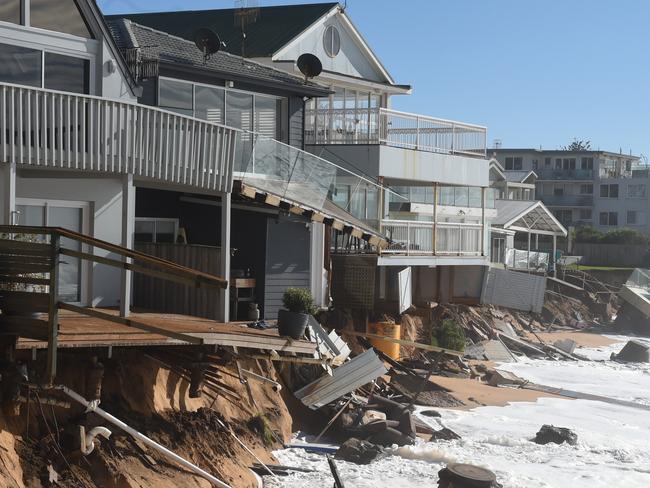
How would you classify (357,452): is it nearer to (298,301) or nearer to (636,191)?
(298,301)

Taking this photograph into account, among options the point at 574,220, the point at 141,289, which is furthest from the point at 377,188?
the point at 574,220

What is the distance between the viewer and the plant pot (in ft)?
63.0

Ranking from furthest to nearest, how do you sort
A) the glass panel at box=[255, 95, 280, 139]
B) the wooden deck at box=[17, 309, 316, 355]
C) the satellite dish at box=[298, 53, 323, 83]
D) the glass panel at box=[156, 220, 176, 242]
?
the satellite dish at box=[298, 53, 323, 83] < the glass panel at box=[255, 95, 280, 139] < the glass panel at box=[156, 220, 176, 242] < the wooden deck at box=[17, 309, 316, 355]

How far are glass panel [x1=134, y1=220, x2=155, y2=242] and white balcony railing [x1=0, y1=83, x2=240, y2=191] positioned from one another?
416 centimetres

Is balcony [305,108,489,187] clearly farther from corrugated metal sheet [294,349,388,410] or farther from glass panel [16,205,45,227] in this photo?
glass panel [16,205,45,227]

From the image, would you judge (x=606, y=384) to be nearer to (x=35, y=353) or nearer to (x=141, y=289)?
(x=141, y=289)

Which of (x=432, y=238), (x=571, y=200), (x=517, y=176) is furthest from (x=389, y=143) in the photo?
(x=571, y=200)

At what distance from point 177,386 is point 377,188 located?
1145cm

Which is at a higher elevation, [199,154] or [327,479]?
[199,154]

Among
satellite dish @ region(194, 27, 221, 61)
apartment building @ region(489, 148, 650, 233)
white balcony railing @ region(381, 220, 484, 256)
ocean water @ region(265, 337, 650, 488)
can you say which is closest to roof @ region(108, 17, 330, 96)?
satellite dish @ region(194, 27, 221, 61)

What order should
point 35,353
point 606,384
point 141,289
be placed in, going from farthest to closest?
point 606,384, point 141,289, point 35,353

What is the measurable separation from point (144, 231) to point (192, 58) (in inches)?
186

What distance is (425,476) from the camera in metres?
19.6

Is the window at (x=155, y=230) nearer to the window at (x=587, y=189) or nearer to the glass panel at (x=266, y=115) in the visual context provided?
the glass panel at (x=266, y=115)
